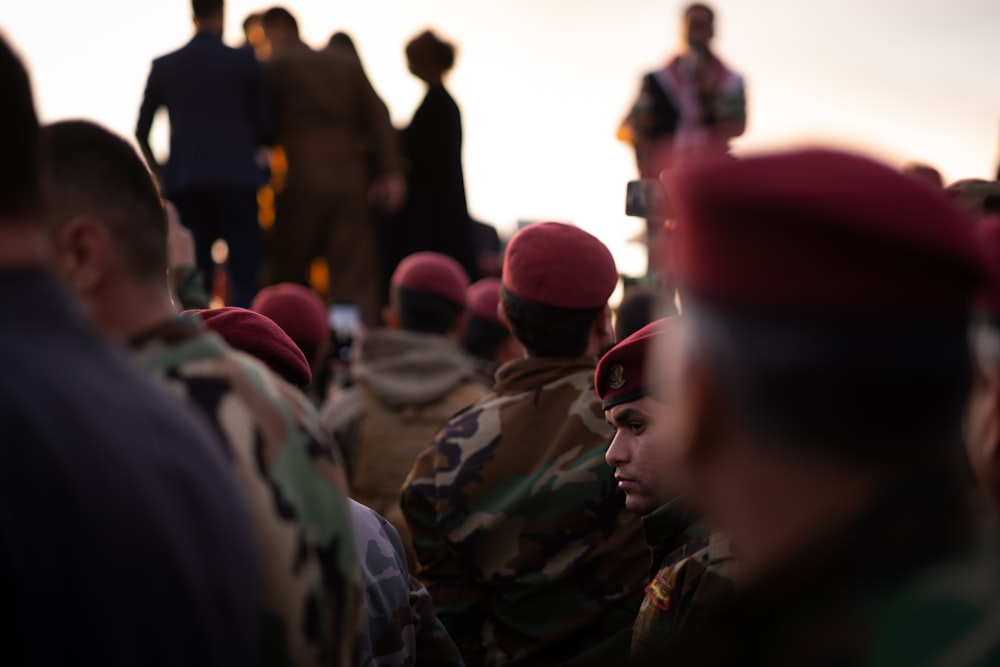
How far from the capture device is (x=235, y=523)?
5.79ft

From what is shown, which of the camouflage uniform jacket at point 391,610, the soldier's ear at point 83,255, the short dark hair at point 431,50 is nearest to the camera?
the soldier's ear at point 83,255

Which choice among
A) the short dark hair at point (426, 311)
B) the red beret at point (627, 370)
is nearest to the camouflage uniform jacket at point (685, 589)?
the red beret at point (627, 370)

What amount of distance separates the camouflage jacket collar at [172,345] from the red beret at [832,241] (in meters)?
0.81

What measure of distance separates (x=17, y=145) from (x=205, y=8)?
22.7 ft

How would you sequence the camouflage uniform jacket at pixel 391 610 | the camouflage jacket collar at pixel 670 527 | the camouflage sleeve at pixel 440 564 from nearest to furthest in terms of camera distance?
the camouflage uniform jacket at pixel 391 610 → the camouflage jacket collar at pixel 670 527 → the camouflage sleeve at pixel 440 564

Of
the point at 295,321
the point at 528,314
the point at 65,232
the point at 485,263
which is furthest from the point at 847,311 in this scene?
the point at 485,263

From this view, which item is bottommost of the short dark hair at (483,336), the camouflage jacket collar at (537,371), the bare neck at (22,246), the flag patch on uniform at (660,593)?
the short dark hair at (483,336)

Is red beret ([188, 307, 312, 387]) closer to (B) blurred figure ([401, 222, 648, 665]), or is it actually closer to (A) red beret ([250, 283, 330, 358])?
(B) blurred figure ([401, 222, 648, 665])

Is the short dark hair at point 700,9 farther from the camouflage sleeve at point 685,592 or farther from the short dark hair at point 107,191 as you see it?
the short dark hair at point 107,191

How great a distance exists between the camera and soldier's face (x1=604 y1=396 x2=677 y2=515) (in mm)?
3545

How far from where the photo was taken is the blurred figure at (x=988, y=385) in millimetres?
1739

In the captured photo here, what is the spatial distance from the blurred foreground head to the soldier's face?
6.32 feet

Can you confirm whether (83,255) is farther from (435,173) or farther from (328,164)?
(435,173)

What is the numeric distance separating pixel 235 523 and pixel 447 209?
8208 millimetres
